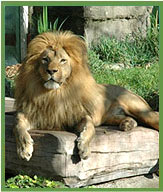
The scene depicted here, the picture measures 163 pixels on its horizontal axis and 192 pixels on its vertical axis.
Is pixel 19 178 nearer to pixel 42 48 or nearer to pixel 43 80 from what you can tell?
pixel 43 80

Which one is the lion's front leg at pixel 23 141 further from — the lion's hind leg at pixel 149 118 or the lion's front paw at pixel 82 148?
the lion's hind leg at pixel 149 118

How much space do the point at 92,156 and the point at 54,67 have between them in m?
0.87

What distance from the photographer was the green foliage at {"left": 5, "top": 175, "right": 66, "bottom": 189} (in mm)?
4106

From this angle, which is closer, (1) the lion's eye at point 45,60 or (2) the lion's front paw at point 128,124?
(1) the lion's eye at point 45,60

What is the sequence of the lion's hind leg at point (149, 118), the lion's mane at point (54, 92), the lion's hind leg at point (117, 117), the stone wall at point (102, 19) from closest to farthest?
the lion's mane at point (54, 92) < the lion's hind leg at point (117, 117) < the lion's hind leg at point (149, 118) < the stone wall at point (102, 19)

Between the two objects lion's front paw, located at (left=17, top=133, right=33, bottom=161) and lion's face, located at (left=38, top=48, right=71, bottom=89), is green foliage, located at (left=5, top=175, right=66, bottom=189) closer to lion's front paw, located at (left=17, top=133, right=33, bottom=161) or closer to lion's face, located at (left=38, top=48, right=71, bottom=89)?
lion's front paw, located at (left=17, top=133, right=33, bottom=161)

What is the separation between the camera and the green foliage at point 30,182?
4.11m

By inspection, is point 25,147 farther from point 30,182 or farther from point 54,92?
point 54,92

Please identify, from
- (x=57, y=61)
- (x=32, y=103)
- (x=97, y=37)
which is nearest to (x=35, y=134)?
(x=32, y=103)

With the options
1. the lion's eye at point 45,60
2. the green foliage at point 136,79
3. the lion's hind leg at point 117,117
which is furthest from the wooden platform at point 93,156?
the green foliage at point 136,79

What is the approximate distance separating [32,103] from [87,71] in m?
0.60

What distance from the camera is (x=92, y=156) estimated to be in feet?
13.9

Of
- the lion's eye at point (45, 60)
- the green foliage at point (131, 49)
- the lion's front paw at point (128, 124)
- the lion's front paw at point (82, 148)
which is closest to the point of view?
the lion's front paw at point (82, 148)

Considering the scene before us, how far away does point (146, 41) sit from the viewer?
871 centimetres
